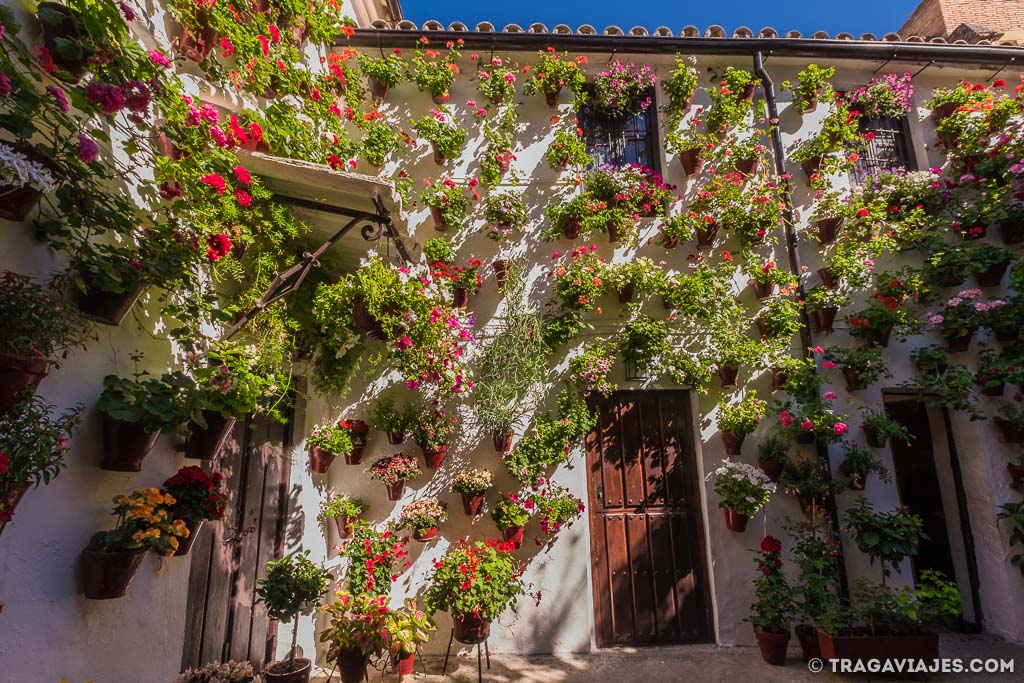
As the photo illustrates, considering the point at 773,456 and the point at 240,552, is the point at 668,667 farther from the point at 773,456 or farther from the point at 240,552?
the point at 240,552

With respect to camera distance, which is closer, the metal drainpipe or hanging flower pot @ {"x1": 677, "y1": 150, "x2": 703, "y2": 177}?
the metal drainpipe

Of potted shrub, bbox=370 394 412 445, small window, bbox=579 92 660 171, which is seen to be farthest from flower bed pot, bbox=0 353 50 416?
small window, bbox=579 92 660 171

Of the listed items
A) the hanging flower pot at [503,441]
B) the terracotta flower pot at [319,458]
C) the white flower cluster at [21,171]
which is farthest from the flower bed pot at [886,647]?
the white flower cluster at [21,171]

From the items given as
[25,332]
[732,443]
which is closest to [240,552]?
[25,332]

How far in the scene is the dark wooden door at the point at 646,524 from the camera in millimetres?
4758

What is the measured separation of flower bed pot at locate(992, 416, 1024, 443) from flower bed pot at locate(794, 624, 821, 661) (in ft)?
9.65

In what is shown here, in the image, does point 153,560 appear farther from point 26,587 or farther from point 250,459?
point 250,459

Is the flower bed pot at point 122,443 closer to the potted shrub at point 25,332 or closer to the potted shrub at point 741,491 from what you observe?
the potted shrub at point 25,332

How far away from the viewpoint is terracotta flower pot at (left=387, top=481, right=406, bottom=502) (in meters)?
4.55

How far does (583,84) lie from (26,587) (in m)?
6.37

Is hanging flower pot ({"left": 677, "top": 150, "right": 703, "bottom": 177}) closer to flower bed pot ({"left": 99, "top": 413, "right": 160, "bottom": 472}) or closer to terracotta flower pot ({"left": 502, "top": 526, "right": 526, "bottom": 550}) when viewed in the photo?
terracotta flower pot ({"left": 502, "top": 526, "right": 526, "bottom": 550})

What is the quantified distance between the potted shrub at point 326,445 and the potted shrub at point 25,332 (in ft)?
8.07

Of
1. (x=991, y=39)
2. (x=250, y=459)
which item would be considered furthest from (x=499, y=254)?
(x=991, y=39)

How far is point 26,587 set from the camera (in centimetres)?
206
